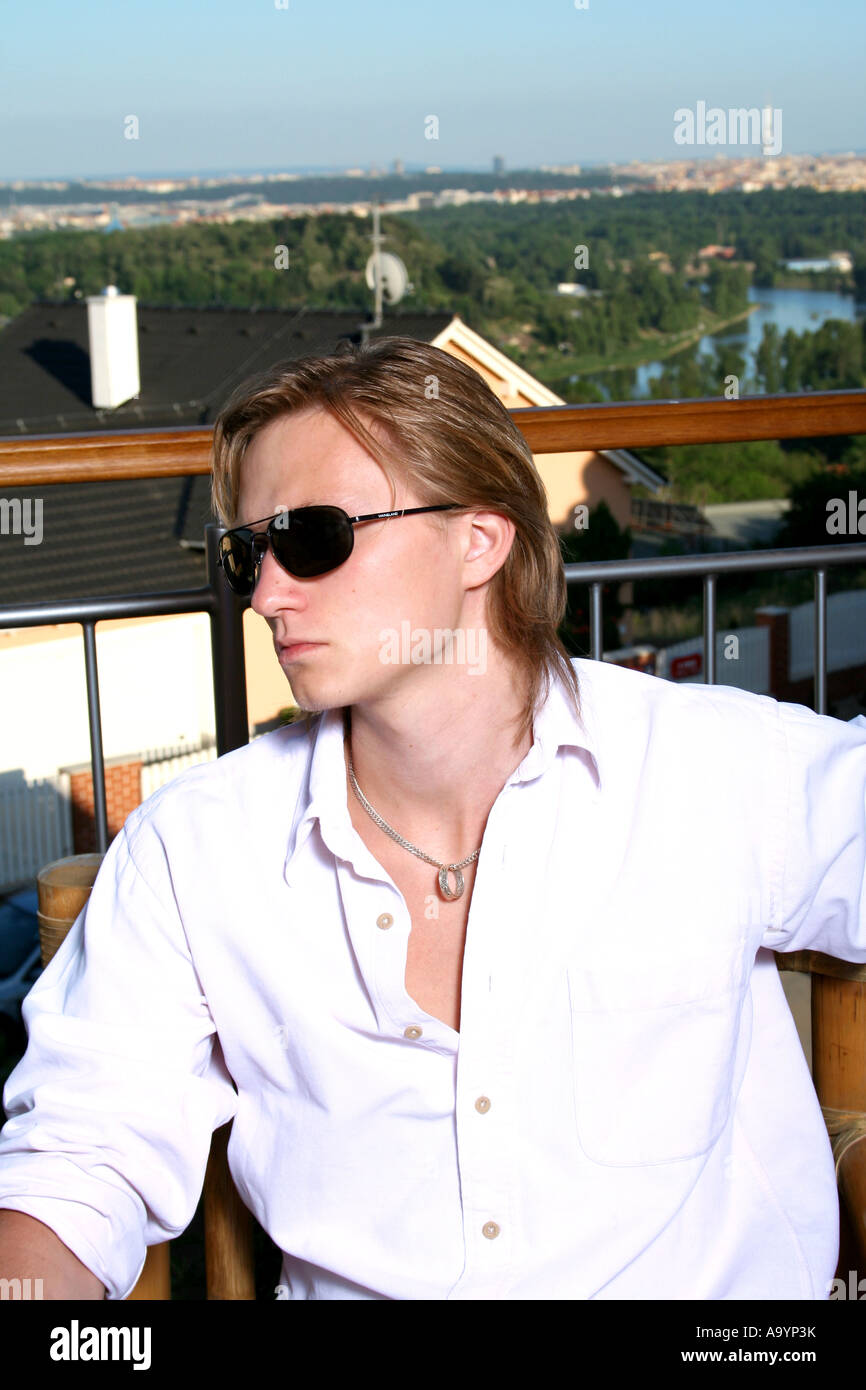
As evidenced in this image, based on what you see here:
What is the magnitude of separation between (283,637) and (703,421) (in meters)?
1.36

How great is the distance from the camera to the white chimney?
15.4m

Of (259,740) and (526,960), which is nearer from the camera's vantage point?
(526,960)

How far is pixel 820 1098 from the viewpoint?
146 cm

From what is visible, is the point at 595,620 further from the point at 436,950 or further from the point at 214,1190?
the point at 214,1190

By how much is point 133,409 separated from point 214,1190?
16.2m

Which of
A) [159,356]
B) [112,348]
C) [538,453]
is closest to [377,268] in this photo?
[112,348]

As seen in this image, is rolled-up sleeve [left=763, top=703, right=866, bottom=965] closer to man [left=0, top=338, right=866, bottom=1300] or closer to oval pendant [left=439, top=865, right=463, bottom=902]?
man [left=0, top=338, right=866, bottom=1300]

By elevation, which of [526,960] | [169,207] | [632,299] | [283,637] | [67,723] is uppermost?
[169,207]

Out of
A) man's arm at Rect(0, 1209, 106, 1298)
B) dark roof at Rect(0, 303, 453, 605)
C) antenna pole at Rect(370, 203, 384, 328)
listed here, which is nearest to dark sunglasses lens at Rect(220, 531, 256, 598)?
man's arm at Rect(0, 1209, 106, 1298)

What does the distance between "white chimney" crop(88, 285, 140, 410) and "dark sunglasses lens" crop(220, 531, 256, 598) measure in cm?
1481
